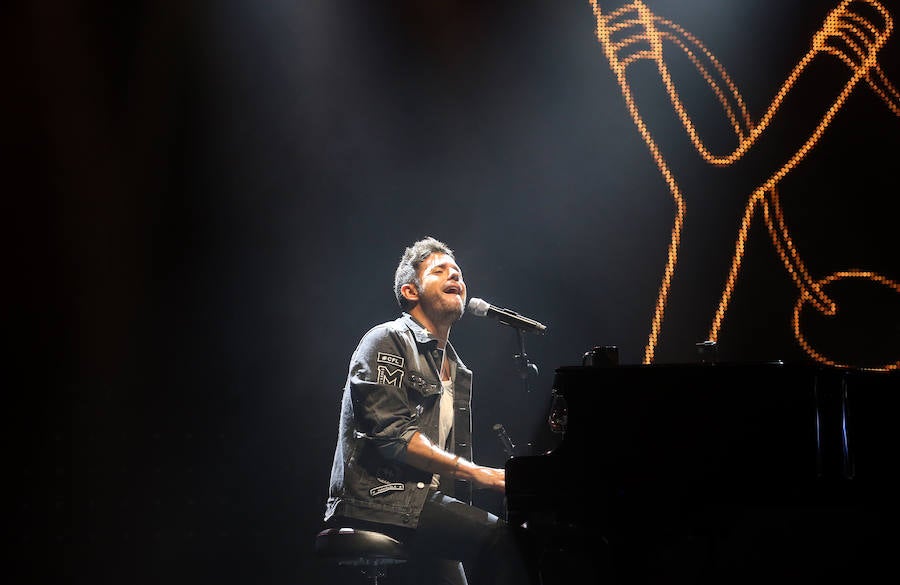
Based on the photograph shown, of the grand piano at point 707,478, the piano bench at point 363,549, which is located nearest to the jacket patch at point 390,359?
the piano bench at point 363,549

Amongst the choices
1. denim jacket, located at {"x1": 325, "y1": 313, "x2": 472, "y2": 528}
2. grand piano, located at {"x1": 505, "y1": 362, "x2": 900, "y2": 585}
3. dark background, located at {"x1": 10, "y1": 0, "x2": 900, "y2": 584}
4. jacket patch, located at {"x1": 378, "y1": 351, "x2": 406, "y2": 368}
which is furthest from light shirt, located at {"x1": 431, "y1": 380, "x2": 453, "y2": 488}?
grand piano, located at {"x1": 505, "y1": 362, "x2": 900, "y2": 585}

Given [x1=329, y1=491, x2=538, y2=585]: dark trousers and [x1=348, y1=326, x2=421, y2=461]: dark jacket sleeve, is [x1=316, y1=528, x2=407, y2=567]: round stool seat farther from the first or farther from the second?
[x1=348, y1=326, x2=421, y2=461]: dark jacket sleeve

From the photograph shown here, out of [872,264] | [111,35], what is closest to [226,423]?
[111,35]

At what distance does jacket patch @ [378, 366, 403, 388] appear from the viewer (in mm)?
3332

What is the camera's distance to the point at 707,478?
2.39 m

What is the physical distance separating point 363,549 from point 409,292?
1.25 meters

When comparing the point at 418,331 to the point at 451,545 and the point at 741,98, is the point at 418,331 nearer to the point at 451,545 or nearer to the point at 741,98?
the point at 451,545

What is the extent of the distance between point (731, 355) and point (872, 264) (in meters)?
0.93

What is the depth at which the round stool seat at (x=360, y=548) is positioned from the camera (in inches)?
115

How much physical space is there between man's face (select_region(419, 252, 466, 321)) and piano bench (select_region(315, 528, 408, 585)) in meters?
1.10

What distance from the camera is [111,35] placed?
369cm

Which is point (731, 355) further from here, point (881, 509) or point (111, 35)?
Answer: point (111, 35)

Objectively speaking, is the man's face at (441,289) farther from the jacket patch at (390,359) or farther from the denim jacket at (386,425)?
the jacket patch at (390,359)

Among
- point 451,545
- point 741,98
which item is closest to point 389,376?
point 451,545
